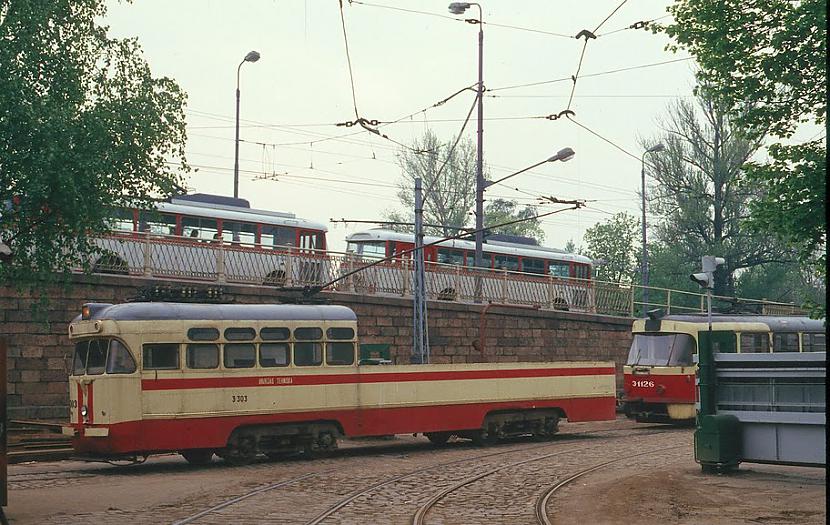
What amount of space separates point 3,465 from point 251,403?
22.6 ft

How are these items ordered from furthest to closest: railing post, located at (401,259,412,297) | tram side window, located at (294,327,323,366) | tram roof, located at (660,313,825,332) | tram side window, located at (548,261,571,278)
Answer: tram side window, located at (548,261,571,278) → railing post, located at (401,259,412,297) → tram roof, located at (660,313,825,332) → tram side window, located at (294,327,323,366)

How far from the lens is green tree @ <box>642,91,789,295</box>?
5016 centimetres

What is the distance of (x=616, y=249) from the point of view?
69.1m

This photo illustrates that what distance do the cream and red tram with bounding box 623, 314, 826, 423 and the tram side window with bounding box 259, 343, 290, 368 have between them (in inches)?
453

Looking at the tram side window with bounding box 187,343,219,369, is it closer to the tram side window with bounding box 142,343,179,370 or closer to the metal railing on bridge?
the tram side window with bounding box 142,343,179,370

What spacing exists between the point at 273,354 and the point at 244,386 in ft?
2.87

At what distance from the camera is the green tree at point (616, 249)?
68.3 metres

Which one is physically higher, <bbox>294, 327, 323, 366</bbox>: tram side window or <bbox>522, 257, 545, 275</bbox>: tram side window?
<bbox>522, 257, 545, 275</bbox>: tram side window

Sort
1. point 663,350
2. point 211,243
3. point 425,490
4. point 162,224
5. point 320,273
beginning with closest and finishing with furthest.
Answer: point 425,490 → point 663,350 → point 211,243 → point 320,273 → point 162,224

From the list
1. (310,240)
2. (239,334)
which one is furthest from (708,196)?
(239,334)

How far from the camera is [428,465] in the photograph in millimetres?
18781

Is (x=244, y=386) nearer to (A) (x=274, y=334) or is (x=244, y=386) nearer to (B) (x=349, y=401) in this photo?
(A) (x=274, y=334)

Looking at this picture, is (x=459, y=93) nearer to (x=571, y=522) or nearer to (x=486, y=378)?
(x=486, y=378)

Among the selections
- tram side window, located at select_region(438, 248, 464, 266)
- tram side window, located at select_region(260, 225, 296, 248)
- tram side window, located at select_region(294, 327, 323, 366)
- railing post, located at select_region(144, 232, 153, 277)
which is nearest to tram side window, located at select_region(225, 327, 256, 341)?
tram side window, located at select_region(294, 327, 323, 366)
